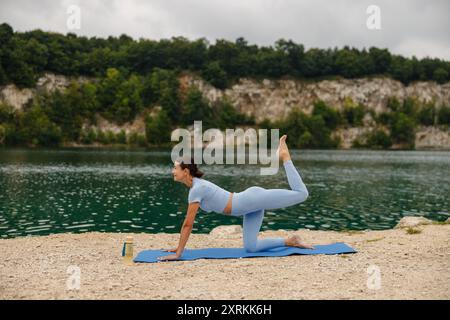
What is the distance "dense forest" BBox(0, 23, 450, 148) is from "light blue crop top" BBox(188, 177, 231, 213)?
4747 inches

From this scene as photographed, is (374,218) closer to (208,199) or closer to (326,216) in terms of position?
(326,216)

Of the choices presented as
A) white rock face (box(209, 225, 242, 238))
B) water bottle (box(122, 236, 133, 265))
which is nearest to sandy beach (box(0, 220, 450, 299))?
water bottle (box(122, 236, 133, 265))

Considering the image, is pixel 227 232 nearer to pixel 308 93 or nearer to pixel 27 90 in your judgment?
pixel 27 90

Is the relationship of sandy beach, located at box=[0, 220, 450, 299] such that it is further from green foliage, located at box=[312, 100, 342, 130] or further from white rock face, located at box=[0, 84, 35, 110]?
green foliage, located at box=[312, 100, 342, 130]

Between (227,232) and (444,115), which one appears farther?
(444,115)

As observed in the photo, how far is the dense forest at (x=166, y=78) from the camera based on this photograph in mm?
134375

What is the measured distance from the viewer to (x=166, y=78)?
15875cm

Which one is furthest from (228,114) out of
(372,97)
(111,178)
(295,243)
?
(295,243)

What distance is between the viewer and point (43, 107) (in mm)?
135625

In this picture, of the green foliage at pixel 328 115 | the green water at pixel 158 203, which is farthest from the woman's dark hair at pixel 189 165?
the green foliage at pixel 328 115

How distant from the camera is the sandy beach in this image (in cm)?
792

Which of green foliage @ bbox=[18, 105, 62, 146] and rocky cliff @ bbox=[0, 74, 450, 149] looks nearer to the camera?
green foliage @ bbox=[18, 105, 62, 146]

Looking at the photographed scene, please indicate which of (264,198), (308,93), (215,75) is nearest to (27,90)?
(215,75)

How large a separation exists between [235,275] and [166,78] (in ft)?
506
